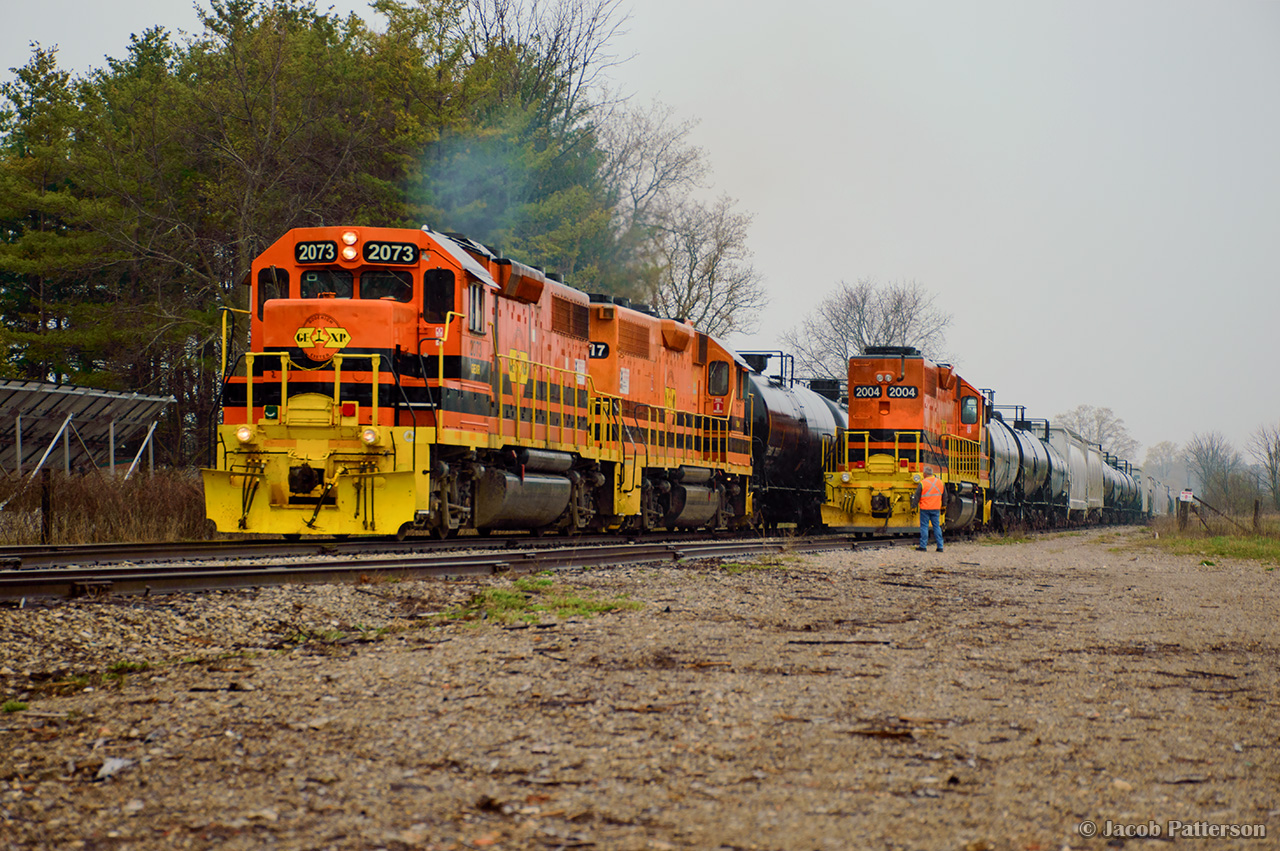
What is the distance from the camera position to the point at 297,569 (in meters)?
9.40

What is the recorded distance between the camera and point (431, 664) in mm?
6359

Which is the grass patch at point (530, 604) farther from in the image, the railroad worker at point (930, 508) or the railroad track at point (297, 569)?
the railroad worker at point (930, 508)

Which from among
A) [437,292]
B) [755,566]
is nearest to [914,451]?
[755,566]

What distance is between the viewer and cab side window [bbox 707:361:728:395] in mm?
21875

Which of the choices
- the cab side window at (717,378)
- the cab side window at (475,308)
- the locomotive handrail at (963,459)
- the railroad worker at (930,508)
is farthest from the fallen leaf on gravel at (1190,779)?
the locomotive handrail at (963,459)

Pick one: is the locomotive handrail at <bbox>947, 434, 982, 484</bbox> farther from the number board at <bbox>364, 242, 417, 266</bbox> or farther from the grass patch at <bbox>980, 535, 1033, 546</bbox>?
the number board at <bbox>364, 242, 417, 266</bbox>

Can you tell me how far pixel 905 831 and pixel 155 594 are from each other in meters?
5.97

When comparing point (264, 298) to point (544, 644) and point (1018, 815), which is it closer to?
point (544, 644)

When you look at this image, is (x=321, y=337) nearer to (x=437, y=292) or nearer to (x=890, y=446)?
(x=437, y=292)

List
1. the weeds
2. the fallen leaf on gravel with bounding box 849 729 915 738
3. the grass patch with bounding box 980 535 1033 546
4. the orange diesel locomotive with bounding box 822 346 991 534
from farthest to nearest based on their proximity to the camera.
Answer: the grass patch with bounding box 980 535 1033 546 < the orange diesel locomotive with bounding box 822 346 991 534 < the weeds < the fallen leaf on gravel with bounding box 849 729 915 738

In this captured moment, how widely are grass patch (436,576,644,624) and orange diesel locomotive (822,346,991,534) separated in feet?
47.2

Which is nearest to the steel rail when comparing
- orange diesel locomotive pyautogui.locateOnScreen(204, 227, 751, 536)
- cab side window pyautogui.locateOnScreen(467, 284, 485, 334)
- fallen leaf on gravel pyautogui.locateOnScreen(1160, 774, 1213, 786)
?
orange diesel locomotive pyautogui.locateOnScreen(204, 227, 751, 536)

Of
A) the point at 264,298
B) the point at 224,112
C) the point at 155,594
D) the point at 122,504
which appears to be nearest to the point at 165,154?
the point at 224,112

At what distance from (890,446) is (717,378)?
4.03 metres
